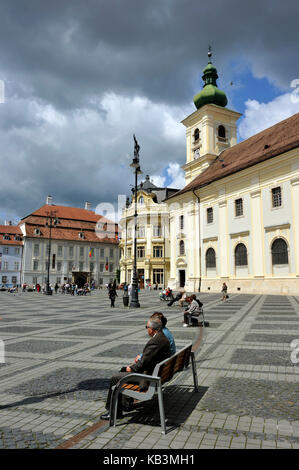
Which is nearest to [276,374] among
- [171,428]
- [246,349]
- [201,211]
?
[246,349]

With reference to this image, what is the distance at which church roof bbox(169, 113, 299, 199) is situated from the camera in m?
30.6

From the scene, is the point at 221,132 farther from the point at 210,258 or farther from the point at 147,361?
the point at 147,361

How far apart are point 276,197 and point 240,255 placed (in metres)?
6.98

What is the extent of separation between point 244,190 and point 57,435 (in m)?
32.8

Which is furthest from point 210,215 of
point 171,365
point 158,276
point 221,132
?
point 171,365

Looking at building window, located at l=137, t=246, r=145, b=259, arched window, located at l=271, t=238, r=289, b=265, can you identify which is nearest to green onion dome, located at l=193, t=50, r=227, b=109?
building window, located at l=137, t=246, r=145, b=259

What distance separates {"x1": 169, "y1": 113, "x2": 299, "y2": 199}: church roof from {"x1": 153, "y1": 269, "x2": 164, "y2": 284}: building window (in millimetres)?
16973

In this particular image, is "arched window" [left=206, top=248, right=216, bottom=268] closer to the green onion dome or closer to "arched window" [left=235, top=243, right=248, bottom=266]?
"arched window" [left=235, top=243, right=248, bottom=266]

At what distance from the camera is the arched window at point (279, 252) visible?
29.0 meters

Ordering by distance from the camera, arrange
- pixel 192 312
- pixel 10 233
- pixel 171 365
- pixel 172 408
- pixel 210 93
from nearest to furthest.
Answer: pixel 171 365 → pixel 172 408 → pixel 192 312 → pixel 210 93 → pixel 10 233

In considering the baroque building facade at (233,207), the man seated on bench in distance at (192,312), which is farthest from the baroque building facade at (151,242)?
the man seated on bench in distance at (192,312)

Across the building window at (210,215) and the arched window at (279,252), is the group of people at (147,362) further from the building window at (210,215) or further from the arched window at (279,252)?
the building window at (210,215)

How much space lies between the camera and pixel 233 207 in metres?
35.5

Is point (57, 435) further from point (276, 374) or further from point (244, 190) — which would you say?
point (244, 190)
